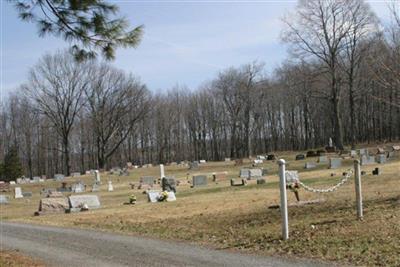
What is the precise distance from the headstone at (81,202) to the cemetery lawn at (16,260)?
36.5 ft

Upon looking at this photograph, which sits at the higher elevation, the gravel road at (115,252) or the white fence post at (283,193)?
the white fence post at (283,193)

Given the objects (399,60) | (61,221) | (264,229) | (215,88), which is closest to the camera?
(264,229)

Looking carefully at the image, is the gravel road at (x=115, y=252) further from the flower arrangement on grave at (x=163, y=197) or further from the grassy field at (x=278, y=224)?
the flower arrangement on grave at (x=163, y=197)

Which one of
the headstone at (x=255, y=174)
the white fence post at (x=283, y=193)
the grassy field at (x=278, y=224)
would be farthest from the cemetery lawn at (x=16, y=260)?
the headstone at (x=255, y=174)

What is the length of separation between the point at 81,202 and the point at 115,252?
1283cm

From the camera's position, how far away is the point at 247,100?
278 feet

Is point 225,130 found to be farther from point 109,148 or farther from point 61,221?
point 61,221

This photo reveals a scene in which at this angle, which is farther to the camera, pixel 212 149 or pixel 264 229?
pixel 212 149

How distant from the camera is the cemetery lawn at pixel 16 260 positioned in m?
9.36

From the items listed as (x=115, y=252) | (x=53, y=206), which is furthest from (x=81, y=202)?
(x=115, y=252)

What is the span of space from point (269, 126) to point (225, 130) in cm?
765

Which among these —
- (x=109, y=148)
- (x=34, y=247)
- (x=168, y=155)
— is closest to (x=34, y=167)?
(x=109, y=148)

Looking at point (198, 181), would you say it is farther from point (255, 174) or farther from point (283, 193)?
point (283, 193)

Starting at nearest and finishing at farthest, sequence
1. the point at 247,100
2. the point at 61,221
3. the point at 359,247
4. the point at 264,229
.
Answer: the point at 359,247 < the point at 264,229 < the point at 61,221 < the point at 247,100
